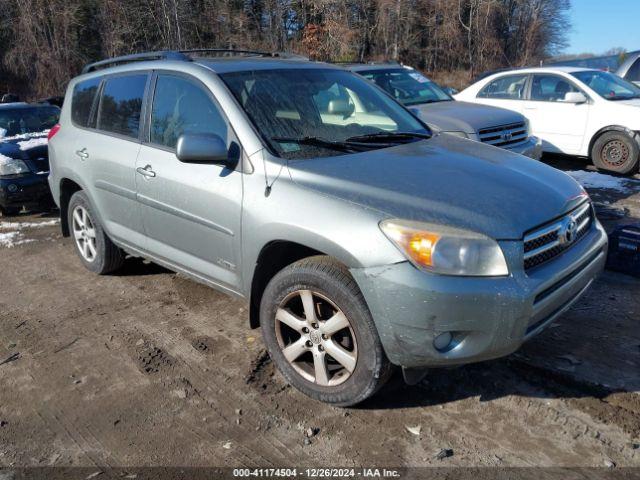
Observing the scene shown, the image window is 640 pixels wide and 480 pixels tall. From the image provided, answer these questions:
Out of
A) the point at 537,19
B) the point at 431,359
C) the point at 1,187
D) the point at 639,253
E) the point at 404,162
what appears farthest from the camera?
the point at 537,19

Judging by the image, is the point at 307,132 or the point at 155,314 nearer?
the point at 307,132

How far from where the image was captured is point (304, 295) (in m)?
3.00

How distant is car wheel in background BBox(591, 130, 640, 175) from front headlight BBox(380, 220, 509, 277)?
23.0 ft

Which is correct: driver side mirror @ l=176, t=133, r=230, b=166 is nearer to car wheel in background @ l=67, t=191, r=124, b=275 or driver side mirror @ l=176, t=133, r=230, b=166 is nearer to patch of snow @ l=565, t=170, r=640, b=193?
car wheel in background @ l=67, t=191, r=124, b=275

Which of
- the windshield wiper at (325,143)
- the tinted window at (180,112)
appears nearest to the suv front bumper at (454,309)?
the windshield wiper at (325,143)

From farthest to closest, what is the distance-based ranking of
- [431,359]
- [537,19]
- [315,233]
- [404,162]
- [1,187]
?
[537,19], [1,187], [404,162], [315,233], [431,359]

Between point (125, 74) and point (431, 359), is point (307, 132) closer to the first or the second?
point (431, 359)

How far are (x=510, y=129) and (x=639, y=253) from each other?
2.93 metres

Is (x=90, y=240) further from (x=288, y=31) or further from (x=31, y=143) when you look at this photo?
(x=288, y=31)

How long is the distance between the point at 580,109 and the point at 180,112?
7131mm

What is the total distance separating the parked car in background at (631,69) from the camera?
11.5 metres

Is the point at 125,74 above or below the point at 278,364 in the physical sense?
above

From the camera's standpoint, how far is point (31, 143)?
759 cm

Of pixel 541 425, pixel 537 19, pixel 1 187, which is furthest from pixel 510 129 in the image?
pixel 537 19
